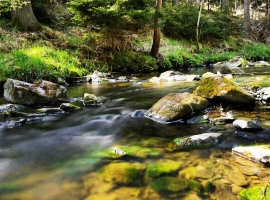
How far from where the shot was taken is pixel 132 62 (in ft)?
40.9

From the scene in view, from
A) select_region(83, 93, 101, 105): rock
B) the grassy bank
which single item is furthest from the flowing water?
the grassy bank

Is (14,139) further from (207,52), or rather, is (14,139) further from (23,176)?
(207,52)

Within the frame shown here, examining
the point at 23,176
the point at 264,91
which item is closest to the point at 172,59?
the point at 264,91

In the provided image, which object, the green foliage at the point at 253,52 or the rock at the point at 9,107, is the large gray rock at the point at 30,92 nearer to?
the rock at the point at 9,107

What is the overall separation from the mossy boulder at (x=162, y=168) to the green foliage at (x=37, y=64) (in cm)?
620

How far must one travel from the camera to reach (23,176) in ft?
9.25

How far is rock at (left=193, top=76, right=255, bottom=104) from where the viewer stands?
5039 millimetres

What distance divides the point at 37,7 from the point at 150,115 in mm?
10117

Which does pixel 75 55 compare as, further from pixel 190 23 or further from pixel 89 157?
pixel 190 23

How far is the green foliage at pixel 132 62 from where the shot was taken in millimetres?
11898

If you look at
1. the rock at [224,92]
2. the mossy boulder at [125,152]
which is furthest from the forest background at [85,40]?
the mossy boulder at [125,152]

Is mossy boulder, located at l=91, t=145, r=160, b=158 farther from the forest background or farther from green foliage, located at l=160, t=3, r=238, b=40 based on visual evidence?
green foliage, located at l=160, t=3, r=238, b=40

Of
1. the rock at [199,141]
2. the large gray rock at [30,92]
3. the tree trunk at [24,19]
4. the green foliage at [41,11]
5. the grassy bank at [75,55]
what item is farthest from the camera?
the green foliage at [41,11]

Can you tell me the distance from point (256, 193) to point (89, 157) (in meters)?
1.93
